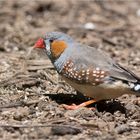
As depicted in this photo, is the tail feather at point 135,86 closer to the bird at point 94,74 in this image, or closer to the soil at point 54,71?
the bird at point 94,74

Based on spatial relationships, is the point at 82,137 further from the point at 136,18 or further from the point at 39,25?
the point at 136,18

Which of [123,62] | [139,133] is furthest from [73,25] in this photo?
[139,133]

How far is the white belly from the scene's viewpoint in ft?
22.6

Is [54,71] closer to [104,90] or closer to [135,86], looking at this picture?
[104,90]

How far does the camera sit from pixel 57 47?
7.36 metres

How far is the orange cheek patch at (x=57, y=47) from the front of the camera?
288 inches

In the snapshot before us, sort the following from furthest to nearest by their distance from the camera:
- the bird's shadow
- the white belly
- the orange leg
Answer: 1. the bird's shadow
2. the orange leg
3. the white belly

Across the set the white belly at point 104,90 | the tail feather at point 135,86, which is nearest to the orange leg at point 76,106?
the white belly at point 104,90

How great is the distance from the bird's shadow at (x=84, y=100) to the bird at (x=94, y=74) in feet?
0.73

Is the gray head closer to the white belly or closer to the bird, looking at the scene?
the bird

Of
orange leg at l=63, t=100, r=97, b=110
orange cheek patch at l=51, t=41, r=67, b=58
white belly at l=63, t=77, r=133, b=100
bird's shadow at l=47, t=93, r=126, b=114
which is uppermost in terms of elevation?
orange cheek patch at l=51, t=41, r=67, b=58

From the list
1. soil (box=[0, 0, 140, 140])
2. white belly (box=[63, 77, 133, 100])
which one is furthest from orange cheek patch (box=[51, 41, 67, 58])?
soil (box=[0, 0, 140, 140])

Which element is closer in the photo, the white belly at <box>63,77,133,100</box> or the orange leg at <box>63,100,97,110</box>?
the white belly at <box>63,77,133,100</box>

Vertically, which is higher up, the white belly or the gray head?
the gray head
